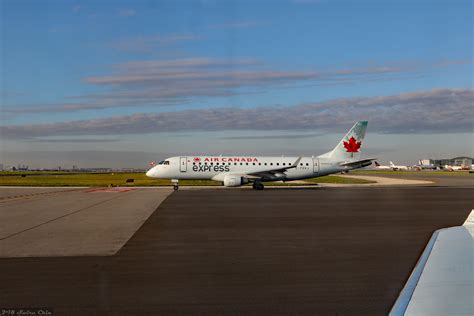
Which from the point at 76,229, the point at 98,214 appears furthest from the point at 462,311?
the point at 98,214

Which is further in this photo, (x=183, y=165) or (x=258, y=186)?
(x=183, y=165)

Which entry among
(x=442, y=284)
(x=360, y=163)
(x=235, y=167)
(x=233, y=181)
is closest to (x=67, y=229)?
(x=442, y=284)

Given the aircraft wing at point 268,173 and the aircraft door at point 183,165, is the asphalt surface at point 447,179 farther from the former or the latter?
the aircraft door at point 183,165

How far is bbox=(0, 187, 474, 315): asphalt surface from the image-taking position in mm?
7012

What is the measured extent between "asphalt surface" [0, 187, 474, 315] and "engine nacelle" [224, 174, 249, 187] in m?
28.3

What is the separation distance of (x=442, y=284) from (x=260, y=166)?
44186 mm

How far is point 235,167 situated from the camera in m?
48.3

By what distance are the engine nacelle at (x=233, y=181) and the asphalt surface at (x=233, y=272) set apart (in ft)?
92.9

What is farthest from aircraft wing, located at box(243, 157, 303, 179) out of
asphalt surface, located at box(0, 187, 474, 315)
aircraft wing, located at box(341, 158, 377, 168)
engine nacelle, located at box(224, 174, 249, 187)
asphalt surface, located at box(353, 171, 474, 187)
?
asphalt surface, located at box(0, 187, 474, 315)

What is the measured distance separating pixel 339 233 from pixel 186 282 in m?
8.03

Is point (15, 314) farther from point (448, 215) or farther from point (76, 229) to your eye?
point (448, 215)

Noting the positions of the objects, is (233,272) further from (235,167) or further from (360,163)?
(360,163)

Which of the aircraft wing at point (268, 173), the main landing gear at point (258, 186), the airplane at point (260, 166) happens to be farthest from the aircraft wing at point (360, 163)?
the main landing gear at point (258, 186)

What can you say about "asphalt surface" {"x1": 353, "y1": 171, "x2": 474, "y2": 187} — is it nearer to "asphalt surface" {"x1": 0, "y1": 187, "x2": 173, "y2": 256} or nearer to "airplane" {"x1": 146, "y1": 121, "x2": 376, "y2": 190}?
"airplane" {"x1": 146, "y1": 121, "x2": 376, "y2": 190}
